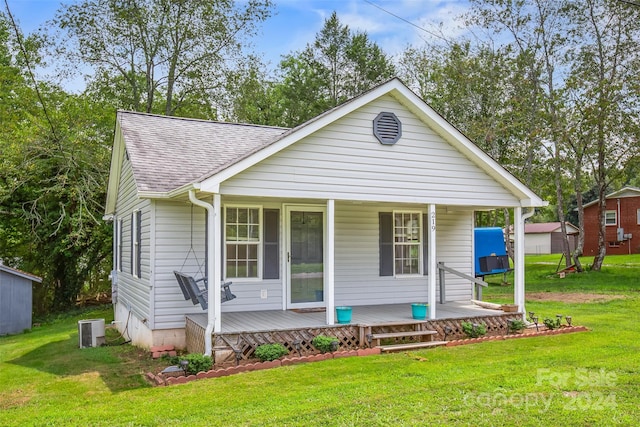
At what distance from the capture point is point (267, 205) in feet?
30.3

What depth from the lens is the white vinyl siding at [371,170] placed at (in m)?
7.58

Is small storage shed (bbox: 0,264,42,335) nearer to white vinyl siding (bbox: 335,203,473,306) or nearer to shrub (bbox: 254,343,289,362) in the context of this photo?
white vinyl siding (bbox: 335,203,473,306)

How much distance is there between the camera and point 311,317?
8562 millimetres

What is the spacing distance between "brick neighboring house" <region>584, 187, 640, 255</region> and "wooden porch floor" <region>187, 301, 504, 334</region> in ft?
83.2

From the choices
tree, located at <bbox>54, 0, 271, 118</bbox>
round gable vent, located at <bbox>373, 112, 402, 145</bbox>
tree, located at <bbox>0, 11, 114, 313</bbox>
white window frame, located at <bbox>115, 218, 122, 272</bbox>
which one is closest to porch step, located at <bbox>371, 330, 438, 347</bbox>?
round gable vent, located at <bbox>373, 112, 402, 145</bbox>

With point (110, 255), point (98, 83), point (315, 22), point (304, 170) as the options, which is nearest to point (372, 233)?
point (304, 170)

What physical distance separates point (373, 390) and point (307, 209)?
14.8 feet

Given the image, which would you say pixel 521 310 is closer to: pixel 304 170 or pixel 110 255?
pixel 304 170

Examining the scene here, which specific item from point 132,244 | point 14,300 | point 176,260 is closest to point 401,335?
point 176,260

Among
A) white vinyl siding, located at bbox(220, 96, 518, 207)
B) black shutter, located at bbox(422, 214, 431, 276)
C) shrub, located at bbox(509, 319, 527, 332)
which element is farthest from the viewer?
black shutter, located at bbox(422, 214, 431, 276)

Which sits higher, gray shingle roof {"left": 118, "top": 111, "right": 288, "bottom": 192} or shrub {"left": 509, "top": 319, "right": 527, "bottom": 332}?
gray shingle roof {"left": 118, "top": 111, "right": 288, "bottom": 192}

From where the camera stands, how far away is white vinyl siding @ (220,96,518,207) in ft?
24.9

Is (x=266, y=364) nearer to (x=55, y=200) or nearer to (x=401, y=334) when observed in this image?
(x=401, y=334)

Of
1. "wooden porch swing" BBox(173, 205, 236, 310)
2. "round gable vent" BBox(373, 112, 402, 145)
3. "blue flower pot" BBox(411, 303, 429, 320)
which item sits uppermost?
"round gable vent" BBox(373, 112, 402, 145)
